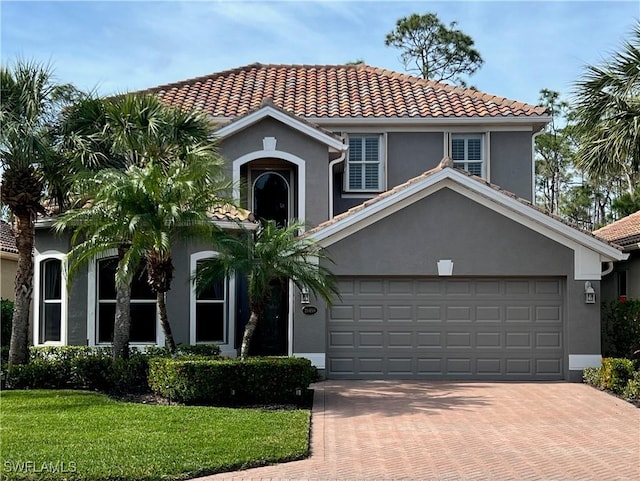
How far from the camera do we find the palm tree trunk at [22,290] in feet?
53.8

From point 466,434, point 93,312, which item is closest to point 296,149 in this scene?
point 93,312

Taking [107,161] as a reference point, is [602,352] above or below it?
below

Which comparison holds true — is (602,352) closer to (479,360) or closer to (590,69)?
(479,360)

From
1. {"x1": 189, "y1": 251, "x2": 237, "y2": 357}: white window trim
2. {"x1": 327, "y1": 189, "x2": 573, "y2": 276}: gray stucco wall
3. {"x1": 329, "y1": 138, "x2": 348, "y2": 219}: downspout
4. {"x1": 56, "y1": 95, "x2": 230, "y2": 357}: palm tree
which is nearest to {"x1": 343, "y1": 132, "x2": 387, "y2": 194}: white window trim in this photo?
{"x1": 329, "y1": 138, "x2": 348, "y2": 219}: downspout

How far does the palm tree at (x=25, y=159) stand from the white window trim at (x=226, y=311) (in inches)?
140

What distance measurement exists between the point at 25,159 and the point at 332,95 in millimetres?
10830

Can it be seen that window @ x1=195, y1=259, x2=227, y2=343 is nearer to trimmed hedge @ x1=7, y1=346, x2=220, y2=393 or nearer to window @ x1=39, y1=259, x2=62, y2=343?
trimmed hedge @ x1=7, y1=346, x2=220, y2=393

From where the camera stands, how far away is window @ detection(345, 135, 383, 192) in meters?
22.8

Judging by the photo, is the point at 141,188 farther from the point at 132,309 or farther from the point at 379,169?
the point at 379,169

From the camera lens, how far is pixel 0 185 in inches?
643

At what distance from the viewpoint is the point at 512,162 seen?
2286cm

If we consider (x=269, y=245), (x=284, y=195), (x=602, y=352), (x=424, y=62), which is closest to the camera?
(x=269, y=245)

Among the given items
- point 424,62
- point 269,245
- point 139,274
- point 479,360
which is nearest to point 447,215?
point 479,360

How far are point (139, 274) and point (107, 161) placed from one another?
117 inches
